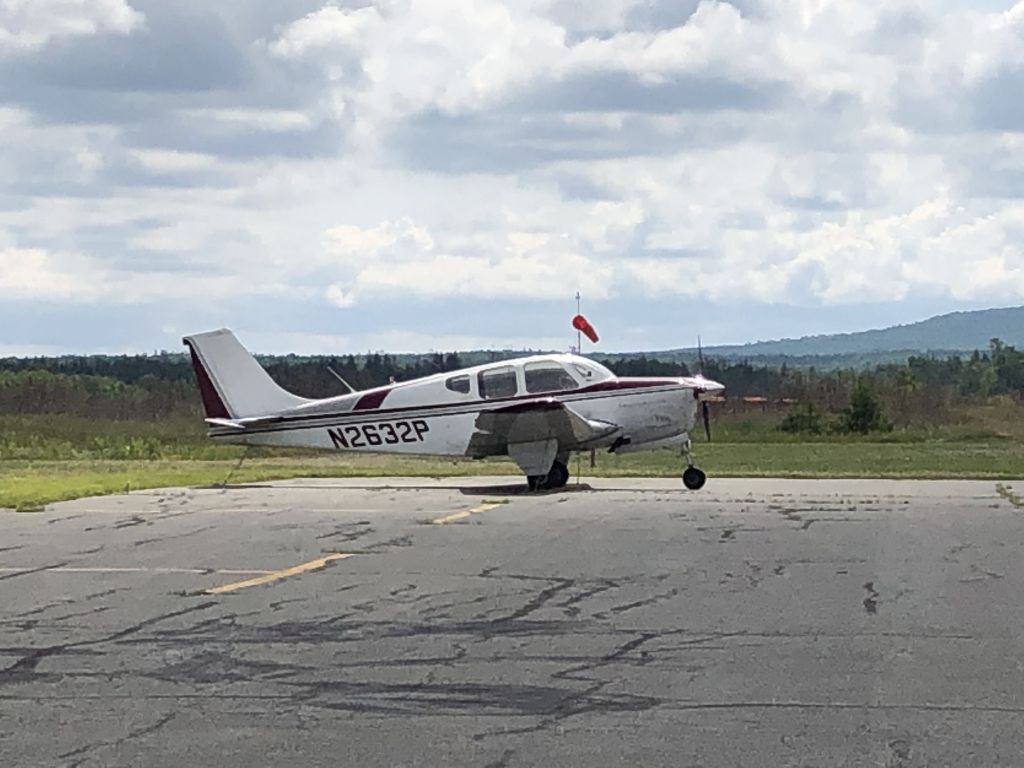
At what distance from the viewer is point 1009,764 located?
6664 millimetres

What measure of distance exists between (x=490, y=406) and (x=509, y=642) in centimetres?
1520

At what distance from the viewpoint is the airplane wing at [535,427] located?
77.9 feet

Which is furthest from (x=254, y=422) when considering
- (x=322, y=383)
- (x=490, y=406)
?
(x=322, y=383)

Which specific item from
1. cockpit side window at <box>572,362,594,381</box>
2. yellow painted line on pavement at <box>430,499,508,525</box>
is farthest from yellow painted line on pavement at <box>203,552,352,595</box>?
cockpit side window at <box>572,362,594,381</box>

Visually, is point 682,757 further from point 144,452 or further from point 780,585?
point 144,452

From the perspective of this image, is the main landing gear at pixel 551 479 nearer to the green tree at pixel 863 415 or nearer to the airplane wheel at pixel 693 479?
the airplane wheel at pixel 693 479

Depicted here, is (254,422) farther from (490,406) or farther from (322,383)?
(322,383)

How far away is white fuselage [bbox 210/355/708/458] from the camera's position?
24.9m

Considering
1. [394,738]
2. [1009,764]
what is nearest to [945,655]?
[1009,764]

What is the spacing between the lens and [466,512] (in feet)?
65.1

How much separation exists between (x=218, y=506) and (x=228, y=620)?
10.2 meters

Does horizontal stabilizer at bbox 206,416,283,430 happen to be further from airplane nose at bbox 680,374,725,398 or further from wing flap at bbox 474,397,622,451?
airplane nose at bbox 680,374,725,398

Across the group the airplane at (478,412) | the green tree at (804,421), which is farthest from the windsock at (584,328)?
the green tree at (804,421)

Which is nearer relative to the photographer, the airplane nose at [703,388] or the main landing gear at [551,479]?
the main landing gear at [551,479]
